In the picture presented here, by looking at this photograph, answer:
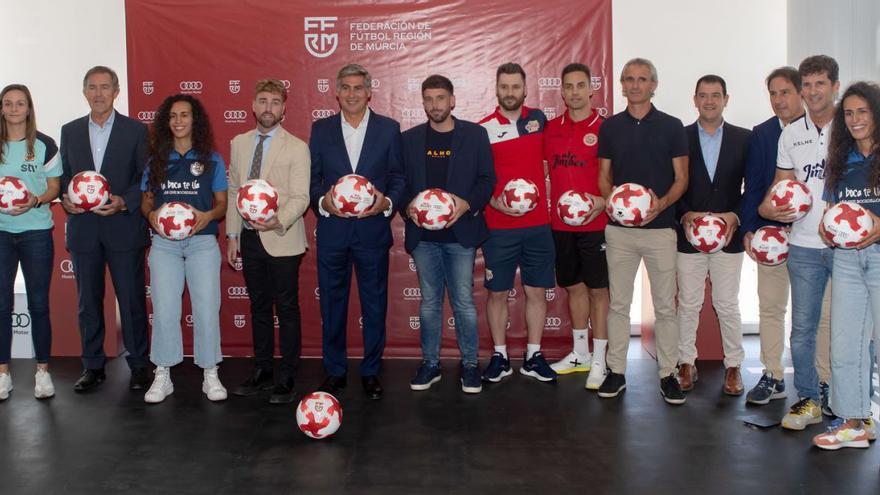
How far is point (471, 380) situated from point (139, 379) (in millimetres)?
2062

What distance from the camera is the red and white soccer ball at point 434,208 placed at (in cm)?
474

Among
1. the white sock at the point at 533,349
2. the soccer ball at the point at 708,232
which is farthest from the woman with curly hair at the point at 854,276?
the white sock at the point at 533,349

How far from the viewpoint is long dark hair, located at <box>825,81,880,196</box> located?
12.6 ft

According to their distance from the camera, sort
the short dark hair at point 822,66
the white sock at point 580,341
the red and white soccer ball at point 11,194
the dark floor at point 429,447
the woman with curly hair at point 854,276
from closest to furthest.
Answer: the dark floor at point 429,447
the woman with curly hair at point 854,276
the short dark hair at point 822,66
the red and white soccer ball at point 11,194
the white sock at point 580,341

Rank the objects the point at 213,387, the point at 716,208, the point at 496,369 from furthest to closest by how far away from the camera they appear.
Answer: the point at 496,369, the point at 213,387, the point at 716,208

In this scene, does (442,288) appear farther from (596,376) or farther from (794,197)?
(794,197)

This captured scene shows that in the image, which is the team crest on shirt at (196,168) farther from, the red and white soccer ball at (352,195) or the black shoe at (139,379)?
the black shoe at (139,379)

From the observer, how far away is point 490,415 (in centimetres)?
473

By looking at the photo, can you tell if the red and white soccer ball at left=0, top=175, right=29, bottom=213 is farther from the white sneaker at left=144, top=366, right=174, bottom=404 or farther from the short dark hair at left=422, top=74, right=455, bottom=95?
the short dark hair at left=422, top=74, right=455, bottom=95

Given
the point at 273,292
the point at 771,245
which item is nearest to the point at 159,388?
the point at 273,292

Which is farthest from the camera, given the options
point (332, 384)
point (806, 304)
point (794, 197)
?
point (332, 384)

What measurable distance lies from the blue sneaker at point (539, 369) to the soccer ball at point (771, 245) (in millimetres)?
1495

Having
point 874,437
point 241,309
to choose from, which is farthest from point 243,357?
point 874,437

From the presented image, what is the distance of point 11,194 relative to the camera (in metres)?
4.71
